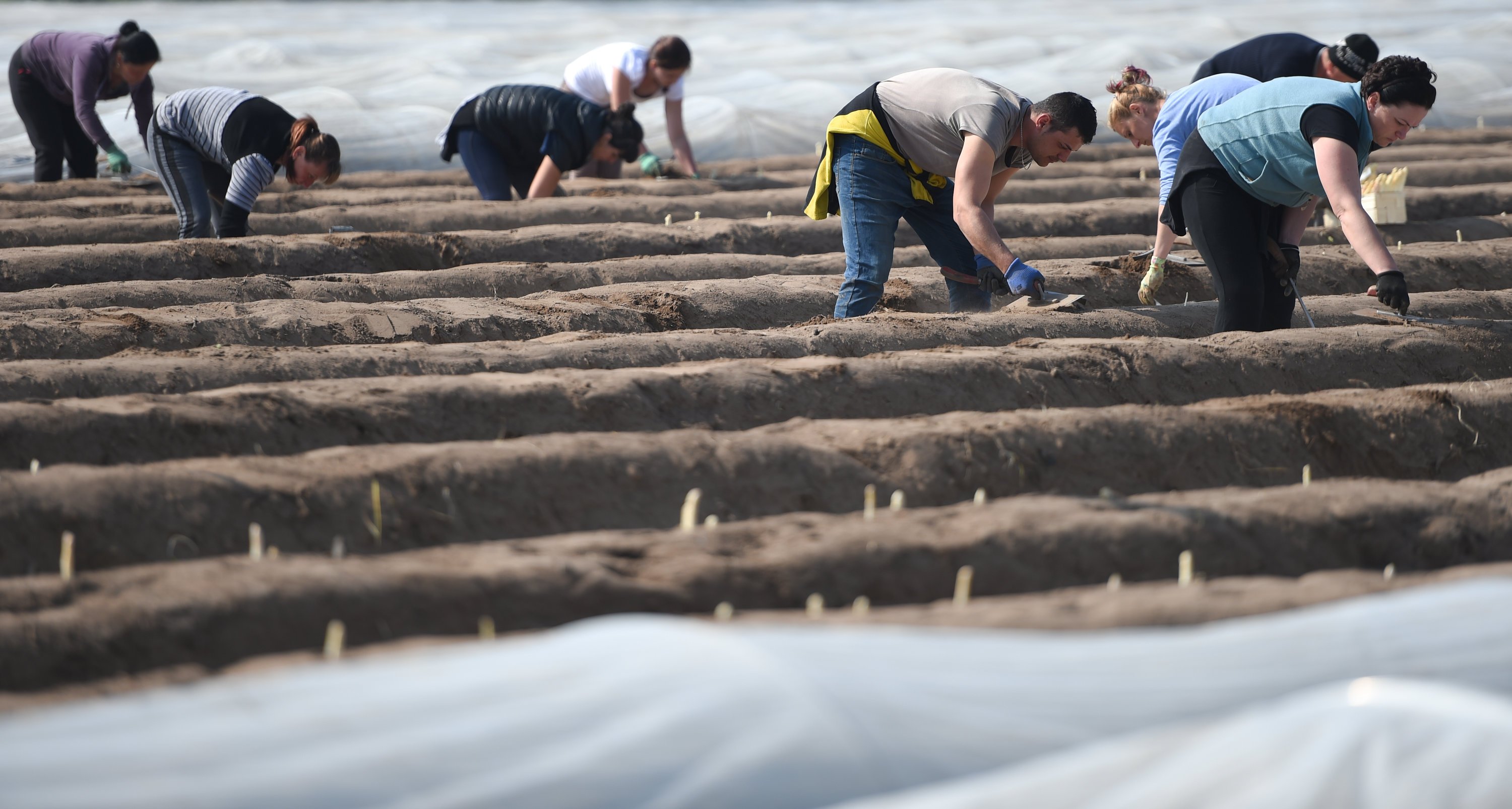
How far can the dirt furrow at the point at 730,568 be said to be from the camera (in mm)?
2143

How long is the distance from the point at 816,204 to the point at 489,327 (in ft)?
4.34

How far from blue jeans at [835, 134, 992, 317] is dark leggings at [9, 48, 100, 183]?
4958mm

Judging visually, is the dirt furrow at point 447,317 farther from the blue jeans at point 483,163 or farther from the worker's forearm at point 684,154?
the worker's forearm at point 684,154

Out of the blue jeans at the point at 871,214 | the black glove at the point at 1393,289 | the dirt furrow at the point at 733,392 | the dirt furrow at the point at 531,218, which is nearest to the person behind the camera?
the dirt furrow at the point at 733,392

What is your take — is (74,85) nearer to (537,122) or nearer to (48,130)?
(48,130)

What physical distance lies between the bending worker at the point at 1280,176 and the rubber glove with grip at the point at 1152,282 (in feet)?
1.84

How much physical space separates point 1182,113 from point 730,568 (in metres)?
3.24

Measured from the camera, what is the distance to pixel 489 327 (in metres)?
4.33

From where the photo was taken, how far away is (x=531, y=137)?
6.61 meters

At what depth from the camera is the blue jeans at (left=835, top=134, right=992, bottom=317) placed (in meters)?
4.33

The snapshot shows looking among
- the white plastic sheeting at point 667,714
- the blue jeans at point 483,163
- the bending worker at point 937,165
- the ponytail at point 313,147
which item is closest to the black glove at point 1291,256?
the bending worker at point 937,165

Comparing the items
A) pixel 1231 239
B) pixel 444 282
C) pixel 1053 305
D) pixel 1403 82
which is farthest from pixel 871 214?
pixel 444 282

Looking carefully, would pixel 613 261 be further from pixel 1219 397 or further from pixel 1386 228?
pixel 1386 228

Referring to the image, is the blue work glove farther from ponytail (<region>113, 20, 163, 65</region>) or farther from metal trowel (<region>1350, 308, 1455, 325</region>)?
ponytail (<region>113, 20, 163, 65</region>)
